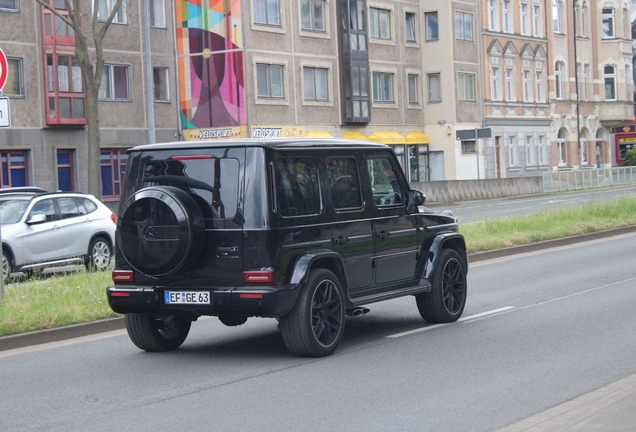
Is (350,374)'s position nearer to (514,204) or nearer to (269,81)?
(514,204)

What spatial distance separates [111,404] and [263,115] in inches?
1596

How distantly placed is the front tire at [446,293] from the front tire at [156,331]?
269 centimetres

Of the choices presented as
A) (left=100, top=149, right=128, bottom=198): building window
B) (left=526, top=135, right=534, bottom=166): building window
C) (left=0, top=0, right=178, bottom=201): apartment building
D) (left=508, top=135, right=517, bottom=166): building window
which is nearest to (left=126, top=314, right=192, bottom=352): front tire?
(left=0, top=0, right=178, bottom=201): apartment building

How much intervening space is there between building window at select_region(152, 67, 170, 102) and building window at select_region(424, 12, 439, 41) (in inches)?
747

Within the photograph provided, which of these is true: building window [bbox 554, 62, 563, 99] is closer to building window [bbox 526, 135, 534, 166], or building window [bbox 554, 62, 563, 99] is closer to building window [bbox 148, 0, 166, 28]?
building window [bbox 526, 135, 534, 166]

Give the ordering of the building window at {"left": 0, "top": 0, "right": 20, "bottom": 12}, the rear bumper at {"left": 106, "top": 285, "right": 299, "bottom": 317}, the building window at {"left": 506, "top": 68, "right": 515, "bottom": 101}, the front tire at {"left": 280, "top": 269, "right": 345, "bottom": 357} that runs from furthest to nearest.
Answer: the building window at {"left": 506, "top": 68, "right": 515, "bottom": 101}, the building window at {"left": 0, "top": 0, "right": 20, "bottom": 12}, the front tire at {"left": 280, "top": 269, "right": 345, "bottom": 357}, the rear bumper at {"left": 106, "top": 285, "right": 299, "bottom": 317}

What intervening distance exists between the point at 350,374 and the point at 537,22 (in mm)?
62571

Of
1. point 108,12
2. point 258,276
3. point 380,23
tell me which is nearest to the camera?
point 258,276

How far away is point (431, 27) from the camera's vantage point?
196ft

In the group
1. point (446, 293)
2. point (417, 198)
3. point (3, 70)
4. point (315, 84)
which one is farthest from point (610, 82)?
point (3, 70)

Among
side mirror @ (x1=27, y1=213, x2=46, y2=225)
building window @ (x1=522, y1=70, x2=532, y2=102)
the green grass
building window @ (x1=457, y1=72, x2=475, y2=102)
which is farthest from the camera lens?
building window @ (x1=522, y1=70, x2=532, y2=102)

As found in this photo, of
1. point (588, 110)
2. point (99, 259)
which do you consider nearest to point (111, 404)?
point (99, 259)

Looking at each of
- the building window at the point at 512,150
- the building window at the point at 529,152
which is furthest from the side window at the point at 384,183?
the building window at the point at 529,152

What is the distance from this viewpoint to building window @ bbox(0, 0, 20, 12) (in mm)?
38656
